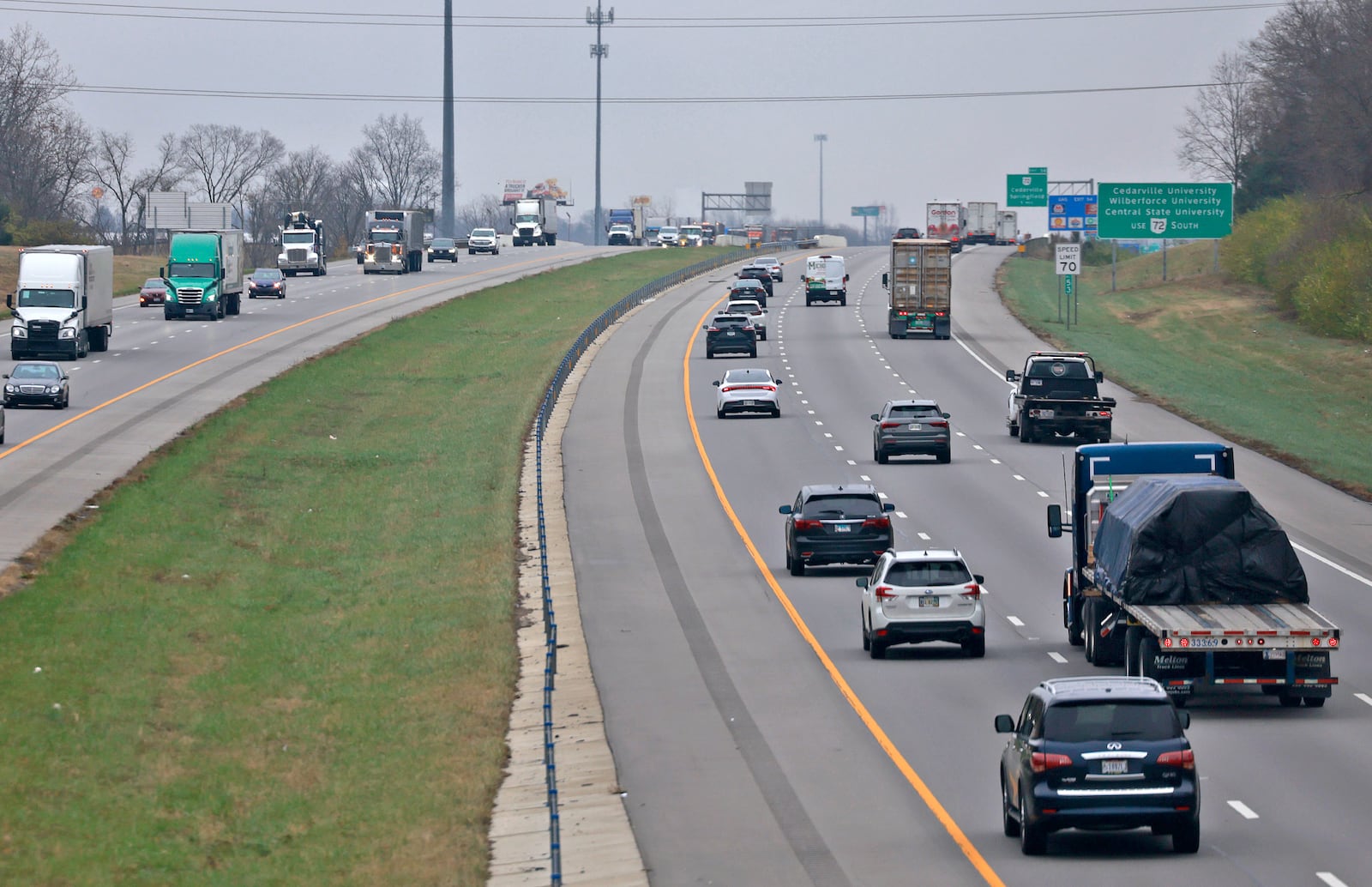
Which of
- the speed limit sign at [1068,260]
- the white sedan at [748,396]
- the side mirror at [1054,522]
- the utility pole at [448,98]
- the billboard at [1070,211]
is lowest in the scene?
the side mirror at [1054,522]

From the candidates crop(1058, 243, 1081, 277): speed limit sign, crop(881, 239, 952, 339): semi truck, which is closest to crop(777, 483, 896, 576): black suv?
crop(881, 239, 952, 339): semi truck

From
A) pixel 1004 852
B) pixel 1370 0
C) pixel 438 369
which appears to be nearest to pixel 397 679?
pixel 1004 852

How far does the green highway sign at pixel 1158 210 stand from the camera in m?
99.4

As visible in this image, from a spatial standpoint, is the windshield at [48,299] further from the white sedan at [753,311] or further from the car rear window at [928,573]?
the car rear window at [928,573]

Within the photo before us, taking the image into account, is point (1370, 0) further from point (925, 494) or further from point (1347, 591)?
point (1347, 591)

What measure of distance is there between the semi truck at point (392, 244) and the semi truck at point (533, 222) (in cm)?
3373

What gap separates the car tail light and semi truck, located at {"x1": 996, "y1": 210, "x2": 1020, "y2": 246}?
454 feet

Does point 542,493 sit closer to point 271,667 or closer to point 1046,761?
point 271,667

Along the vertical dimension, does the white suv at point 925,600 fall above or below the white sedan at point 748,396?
below

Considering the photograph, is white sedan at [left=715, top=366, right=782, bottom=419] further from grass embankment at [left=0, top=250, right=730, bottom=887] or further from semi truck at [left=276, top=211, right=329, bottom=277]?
semi truck at [left=276, top=211, right=329, bottom=277]

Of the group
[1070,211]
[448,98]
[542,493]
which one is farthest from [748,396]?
[448,98]

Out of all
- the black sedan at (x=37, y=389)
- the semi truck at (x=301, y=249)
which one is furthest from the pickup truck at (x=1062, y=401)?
the semi truck at (x=301, y=249)

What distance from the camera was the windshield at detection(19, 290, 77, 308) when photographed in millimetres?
64062

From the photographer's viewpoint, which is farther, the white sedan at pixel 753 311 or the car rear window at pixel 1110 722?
the white sedan at pixel 753 311
